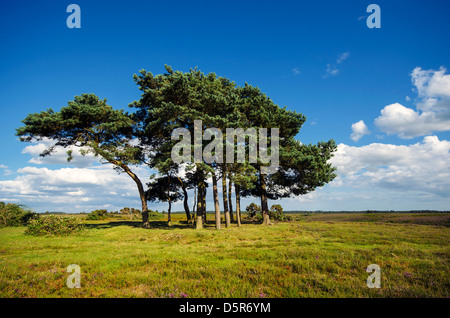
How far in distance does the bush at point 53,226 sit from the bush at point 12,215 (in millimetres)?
14784

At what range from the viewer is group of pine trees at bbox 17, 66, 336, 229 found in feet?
75.2

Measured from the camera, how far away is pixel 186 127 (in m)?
25.4

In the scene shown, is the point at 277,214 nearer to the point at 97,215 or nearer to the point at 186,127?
the point at 186,127

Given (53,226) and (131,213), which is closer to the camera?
(53,226)

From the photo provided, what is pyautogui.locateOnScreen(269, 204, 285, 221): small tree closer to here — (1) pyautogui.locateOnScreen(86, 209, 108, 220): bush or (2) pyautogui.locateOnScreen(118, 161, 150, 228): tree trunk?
(2) pyautogui.locateOnScreen(118, 161, 150, 228): tree trunk

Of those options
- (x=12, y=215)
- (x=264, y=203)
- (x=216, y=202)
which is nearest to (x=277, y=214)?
(x=264, y=203)

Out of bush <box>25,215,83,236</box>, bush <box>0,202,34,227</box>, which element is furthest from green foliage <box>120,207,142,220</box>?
bush <box>25,215,83,236</box>

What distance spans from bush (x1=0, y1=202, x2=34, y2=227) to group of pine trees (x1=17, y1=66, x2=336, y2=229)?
12798mm

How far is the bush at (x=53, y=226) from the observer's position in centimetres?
1934

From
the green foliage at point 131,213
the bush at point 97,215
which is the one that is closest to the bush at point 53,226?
the bush at point 97,215

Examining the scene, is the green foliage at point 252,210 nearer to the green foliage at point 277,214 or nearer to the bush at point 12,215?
the green foliage at point 277,214

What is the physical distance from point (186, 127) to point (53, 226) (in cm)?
1629

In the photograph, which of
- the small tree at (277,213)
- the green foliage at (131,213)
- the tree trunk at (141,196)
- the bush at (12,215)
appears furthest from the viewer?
the green foliage at (131,213)
